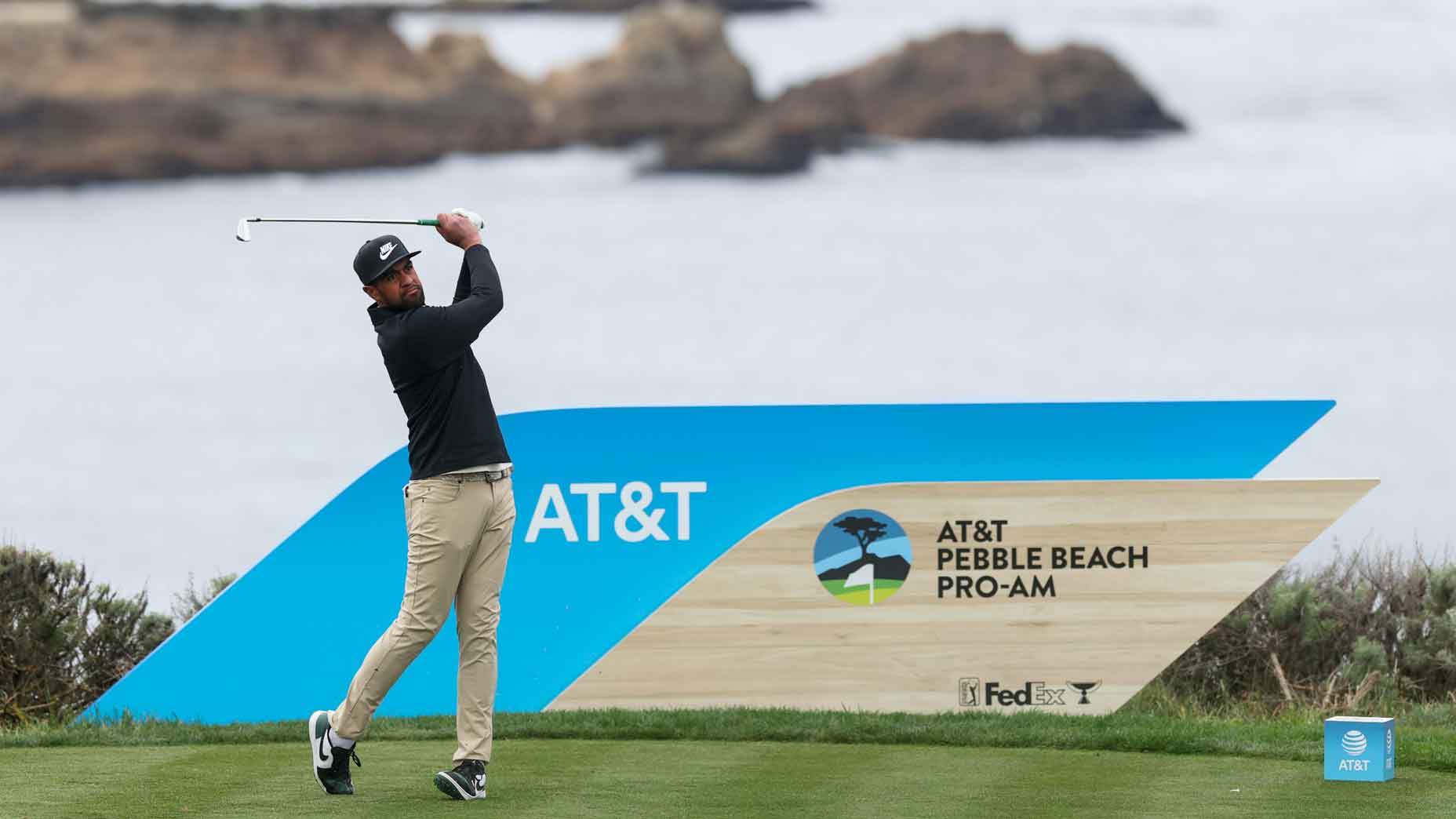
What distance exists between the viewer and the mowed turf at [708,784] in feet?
16.0

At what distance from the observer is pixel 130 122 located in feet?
32.6

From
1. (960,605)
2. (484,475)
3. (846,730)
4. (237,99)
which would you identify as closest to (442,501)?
(484,475)

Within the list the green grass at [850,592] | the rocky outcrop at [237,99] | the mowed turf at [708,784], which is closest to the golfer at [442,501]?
the mowed turf at [708,784]

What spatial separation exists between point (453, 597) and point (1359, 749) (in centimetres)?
257

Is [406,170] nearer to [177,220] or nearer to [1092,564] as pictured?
[177,220]

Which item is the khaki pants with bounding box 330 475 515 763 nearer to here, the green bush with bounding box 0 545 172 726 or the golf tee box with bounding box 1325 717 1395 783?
the golf tee box with bounding box 1325 717 1395 783

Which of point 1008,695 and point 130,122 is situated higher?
point 130,122

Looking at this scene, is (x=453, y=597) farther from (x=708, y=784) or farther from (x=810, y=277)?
(x=810, y=277)

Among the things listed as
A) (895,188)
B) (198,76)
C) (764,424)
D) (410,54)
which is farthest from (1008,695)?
(198,76)

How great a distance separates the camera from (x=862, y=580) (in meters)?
7.38

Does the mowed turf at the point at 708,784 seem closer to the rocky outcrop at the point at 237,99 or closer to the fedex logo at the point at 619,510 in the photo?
the fedex logo at the point at 619,510

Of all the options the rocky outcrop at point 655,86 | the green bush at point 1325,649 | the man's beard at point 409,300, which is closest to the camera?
the man's beard at point 409,300

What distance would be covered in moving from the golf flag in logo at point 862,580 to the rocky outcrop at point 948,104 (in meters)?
3.03

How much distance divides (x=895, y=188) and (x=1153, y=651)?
10.6 feet
